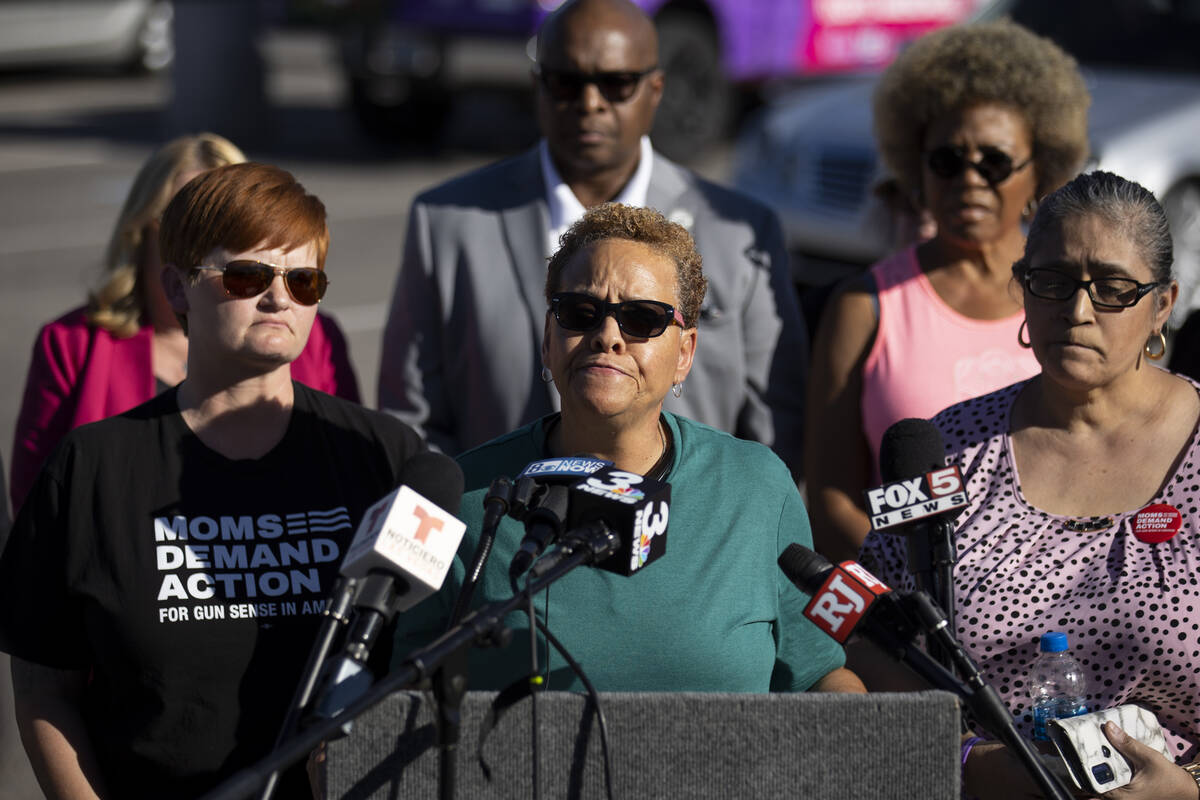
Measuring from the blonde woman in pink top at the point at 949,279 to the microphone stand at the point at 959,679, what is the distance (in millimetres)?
1465

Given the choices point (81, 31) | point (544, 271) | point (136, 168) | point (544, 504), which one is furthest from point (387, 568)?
point (81, 31)

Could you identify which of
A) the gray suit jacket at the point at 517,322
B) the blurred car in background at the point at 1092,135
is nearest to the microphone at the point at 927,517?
the gray suit jacket at the point at 517,322

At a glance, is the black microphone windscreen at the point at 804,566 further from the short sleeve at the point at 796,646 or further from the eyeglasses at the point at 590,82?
the eyeglasses at the point at 590,82

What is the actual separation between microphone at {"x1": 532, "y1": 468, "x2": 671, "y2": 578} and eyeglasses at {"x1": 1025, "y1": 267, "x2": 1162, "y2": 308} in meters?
1.15

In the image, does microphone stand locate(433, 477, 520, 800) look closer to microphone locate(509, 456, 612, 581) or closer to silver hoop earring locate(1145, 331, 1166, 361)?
microphone locate(509, 456, 612, 581)

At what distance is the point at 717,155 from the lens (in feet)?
49.1

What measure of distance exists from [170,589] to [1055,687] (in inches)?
67.4

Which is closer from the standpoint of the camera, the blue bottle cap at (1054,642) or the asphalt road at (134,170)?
the blue bottle cap at (1054,642)

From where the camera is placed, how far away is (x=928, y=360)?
392 cm

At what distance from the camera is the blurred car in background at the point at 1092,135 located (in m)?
8.00

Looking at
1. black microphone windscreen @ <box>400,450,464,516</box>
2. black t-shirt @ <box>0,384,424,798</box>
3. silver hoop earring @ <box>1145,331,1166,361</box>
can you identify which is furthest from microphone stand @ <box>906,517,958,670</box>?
black t-shirt @ <box>0,384,424,798</box>

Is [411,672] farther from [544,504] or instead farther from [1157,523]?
[1157,523]

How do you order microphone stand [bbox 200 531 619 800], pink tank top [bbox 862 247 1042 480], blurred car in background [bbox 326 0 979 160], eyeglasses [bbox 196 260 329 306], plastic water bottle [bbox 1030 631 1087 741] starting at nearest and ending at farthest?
microphone stand [bbox 200 531 619 800] < plastic water bottle [bbox 1030 631 1087 741] < eyeglasses [bbox 196 260 329 306] < pink tank top [bbox 862 247 1042 480] < blurred car in background [bbox 326 0 979 160]

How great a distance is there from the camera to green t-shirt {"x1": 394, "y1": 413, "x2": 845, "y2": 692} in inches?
108
